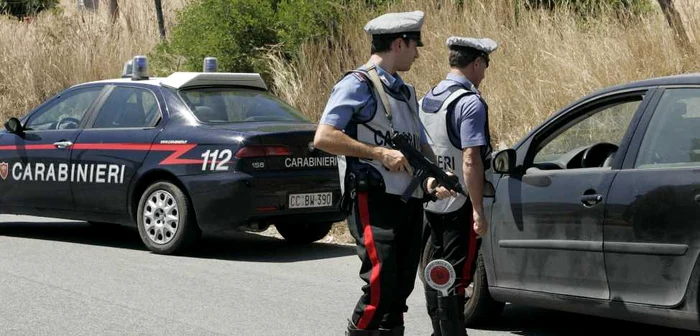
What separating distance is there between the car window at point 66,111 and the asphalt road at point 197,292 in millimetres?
1089

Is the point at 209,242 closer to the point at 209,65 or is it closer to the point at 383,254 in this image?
the point at 209,65

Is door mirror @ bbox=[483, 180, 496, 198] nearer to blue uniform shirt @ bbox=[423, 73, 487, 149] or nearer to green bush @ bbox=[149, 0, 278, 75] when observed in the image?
blue uniform shirt @ bbox=[423, 73, 487, 149]

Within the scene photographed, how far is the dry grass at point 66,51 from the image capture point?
725 inches

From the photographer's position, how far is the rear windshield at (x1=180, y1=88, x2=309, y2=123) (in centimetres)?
1020

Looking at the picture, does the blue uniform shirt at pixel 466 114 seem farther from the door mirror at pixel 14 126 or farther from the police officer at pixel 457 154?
the door mirror at pixel 14 126

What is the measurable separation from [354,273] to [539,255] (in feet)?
9.63

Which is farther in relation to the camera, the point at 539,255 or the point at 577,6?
the point at 577,6

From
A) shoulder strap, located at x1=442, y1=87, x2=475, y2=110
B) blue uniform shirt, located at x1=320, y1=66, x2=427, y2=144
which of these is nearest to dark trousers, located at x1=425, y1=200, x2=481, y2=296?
shoulder strap, located at x1=442, y1=87, x2=475, y2=110

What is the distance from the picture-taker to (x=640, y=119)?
6.18 m

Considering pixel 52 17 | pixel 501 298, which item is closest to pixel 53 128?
pixel 501 298

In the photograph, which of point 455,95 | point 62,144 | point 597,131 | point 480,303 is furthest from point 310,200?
point 455,95

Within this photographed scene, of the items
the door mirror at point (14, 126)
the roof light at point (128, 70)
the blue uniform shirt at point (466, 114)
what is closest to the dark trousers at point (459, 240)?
the blue uniform shirt at point (466, 114)

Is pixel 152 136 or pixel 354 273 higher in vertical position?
pixel 152 136

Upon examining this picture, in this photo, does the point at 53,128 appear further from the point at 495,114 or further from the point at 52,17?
the point at 52,17
